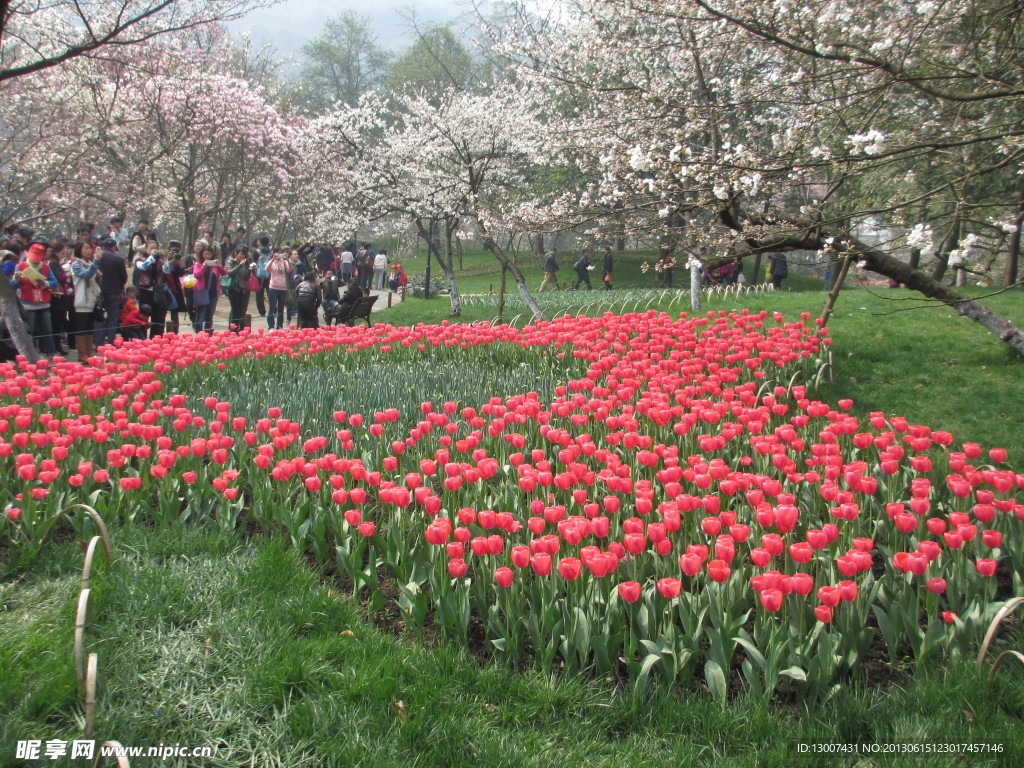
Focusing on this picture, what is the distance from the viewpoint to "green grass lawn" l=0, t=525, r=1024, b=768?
Result: 2445 millimetres

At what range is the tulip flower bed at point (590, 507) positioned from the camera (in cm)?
285

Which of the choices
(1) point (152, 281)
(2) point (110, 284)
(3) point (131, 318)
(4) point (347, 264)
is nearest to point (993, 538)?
(2) point (110, 284)

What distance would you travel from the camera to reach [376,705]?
265 cm

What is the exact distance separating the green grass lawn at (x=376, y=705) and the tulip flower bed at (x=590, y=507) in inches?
5.8

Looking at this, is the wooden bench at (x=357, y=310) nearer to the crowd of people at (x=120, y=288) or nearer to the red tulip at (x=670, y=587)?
the crowd of people at (x=120, y=288)

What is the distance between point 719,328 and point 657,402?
3.83 metres

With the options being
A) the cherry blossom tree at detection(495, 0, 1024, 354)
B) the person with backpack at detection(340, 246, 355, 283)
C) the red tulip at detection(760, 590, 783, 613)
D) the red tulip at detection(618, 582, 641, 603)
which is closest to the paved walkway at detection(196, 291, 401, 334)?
the person with backpack at detection(340, 246, 355, 283)

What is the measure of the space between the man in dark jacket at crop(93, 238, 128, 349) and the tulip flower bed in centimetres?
414

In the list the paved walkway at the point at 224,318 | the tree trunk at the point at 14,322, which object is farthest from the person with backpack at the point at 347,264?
the tree trunk at the point at 14,322

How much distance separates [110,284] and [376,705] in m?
9.78

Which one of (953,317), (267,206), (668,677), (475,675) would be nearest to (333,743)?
(475,675)

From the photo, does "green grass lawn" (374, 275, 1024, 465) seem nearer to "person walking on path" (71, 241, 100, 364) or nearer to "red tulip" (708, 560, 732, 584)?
"red tulip" (708, 560, 732, 584)

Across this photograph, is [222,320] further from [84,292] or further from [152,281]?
[84,292]

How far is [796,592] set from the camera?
286cm
